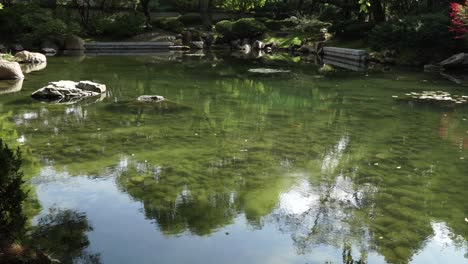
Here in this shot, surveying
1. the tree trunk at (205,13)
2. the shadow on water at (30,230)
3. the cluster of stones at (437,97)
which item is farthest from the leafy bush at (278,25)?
the shadow on water at (30,230)

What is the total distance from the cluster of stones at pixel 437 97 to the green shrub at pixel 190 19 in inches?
1254

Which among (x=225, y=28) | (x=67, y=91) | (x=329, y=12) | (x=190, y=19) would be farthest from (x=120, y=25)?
(x=67, y=91)

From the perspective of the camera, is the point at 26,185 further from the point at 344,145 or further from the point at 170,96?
the point at 170,96

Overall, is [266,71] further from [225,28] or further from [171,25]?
[171,25]

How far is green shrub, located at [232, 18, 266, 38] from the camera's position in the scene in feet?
126

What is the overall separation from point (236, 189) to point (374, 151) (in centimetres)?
333

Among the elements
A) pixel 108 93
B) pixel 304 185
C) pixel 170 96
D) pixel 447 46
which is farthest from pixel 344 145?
pixel 447 46

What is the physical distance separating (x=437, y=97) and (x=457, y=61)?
410 inches

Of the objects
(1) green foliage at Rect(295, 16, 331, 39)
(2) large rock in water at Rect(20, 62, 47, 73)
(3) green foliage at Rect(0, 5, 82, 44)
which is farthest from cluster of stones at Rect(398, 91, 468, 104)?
(3) green foliage at Rect(0, 5, 82, 44)

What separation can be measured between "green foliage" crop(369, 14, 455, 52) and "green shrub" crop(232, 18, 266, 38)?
44.1 feet

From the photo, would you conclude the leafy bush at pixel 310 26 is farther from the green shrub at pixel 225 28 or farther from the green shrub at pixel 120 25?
the green shrub at pixel 120 25

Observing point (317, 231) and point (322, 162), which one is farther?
point (322, 162)

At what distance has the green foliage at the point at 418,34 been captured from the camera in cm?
2412

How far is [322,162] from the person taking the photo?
7.92m
